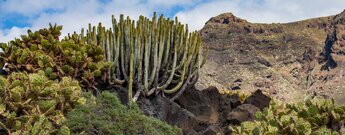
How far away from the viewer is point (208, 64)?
3435 inches

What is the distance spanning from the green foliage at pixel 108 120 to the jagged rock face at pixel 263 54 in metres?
66.6

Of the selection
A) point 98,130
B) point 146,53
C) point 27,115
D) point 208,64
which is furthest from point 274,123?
point 208,64

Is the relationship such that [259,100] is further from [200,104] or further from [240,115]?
[200,104]

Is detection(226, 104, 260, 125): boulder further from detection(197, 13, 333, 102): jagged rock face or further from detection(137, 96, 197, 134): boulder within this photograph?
detection(197, 13, 333, 102): jagged rock face

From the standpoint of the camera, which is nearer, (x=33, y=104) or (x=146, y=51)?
(x=33, y=104)

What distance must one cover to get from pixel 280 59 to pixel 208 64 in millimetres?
22294

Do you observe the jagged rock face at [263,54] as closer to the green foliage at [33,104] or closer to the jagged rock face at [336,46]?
the jagged rock face at [336,46]

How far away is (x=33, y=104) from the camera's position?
27.1ft

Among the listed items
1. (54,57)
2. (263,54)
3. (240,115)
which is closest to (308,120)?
(54,57)

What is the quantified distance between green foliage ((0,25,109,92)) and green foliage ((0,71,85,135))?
135cm

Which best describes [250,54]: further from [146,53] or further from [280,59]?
[146,53]

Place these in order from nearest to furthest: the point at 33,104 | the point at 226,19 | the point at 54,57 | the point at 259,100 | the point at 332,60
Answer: the point at 33,104 → the point at 54,57 → the point at 259,100 → the point at 332,60 → the point at 226,19

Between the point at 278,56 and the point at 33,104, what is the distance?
9915 centimetres

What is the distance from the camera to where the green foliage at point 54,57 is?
1044 centimetres
